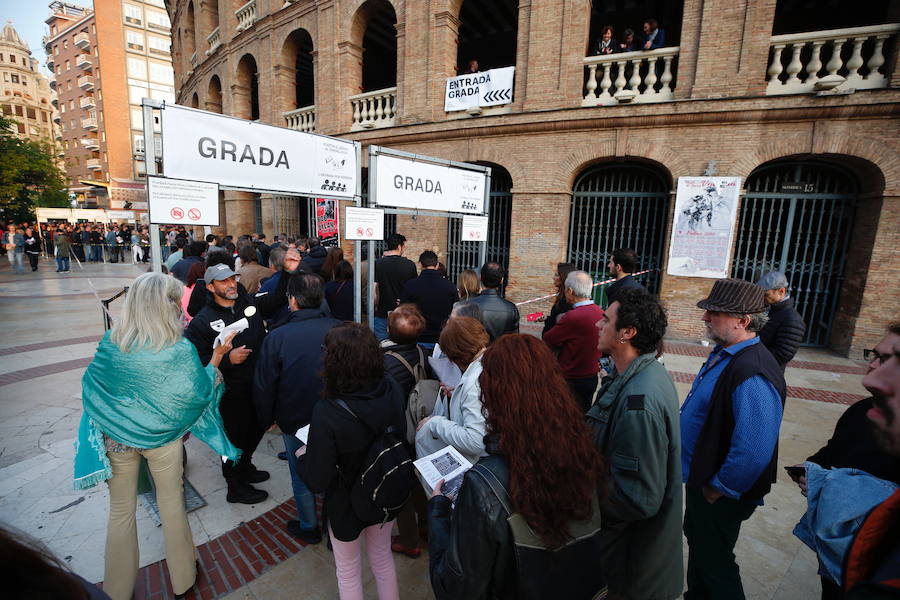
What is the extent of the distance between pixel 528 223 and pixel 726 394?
8233mm

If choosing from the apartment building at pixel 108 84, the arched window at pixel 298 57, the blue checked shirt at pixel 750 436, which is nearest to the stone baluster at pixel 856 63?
the blue checked shirt at pixel 750 436

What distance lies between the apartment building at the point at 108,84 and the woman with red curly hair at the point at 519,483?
4964cm

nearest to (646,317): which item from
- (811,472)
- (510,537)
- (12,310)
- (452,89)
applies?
(811,472)

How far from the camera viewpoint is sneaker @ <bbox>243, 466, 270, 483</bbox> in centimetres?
364

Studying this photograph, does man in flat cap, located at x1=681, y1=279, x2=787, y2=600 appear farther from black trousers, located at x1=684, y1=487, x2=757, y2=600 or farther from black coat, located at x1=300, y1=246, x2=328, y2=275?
black coat, located at x1=300, y1=246, x2=328, y2=275

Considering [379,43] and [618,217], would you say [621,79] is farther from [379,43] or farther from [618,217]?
[379,43]

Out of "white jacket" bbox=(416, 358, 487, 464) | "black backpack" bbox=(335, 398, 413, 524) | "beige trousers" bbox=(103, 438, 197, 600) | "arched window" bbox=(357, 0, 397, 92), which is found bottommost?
"beige trousers" bbox=(103, 438, 197, 600)

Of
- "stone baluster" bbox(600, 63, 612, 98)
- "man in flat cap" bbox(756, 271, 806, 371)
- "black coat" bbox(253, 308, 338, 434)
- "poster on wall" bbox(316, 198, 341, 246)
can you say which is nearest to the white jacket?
"black coat" bbox(253, 308, 338, 434)

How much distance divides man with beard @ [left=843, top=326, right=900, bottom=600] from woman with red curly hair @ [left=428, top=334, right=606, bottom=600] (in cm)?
64

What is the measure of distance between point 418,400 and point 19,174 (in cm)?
3831

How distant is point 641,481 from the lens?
1.71 metres

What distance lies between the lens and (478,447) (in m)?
2.07

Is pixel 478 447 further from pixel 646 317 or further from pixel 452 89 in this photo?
pixel 452 89

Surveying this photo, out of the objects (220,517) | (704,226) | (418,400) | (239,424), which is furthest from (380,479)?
(704,226)
